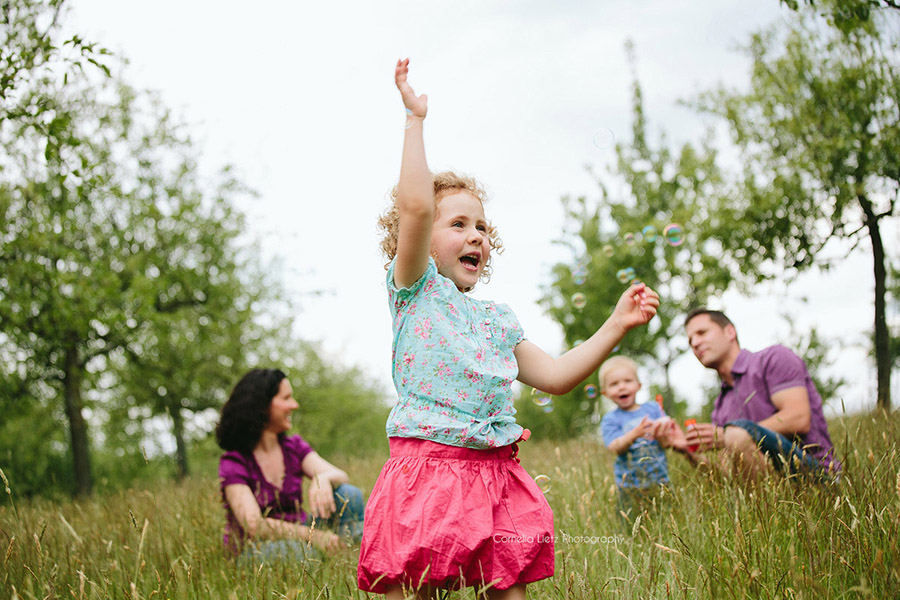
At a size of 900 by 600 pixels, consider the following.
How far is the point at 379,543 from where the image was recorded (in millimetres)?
2055

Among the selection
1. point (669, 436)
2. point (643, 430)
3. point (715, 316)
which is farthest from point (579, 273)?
point (715, 316)

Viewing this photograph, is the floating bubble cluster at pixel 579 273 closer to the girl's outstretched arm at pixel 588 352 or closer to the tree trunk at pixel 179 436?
the girl's outstretched arm at pixel 588 352

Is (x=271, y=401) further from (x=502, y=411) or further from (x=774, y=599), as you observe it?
(x=774, y=599)

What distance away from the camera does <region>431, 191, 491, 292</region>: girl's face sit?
2.34 meters

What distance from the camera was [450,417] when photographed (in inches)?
83.4

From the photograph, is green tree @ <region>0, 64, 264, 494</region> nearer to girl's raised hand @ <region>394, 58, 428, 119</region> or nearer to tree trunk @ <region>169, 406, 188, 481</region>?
tree trunk @ <region>169, 406, 188, 481</region>

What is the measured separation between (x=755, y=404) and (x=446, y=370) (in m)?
3.45

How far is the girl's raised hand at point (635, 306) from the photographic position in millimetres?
2238

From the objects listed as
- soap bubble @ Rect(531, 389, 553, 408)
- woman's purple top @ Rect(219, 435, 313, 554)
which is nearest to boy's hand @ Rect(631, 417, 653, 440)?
soap bubble @ Rect(531, 389, 553, 408)

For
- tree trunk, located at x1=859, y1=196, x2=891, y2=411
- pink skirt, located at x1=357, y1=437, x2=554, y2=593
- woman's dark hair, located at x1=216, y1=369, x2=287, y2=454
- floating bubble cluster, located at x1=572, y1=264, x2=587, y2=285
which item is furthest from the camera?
tree trunk, located at x1=859, y1=196, x2=891, y2=411

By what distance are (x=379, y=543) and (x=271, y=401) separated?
3213mm

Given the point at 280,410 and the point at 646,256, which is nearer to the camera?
the point at 280,410

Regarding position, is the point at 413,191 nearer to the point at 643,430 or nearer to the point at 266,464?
the point at 643,430

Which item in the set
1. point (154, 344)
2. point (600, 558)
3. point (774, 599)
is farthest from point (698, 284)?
point (774, 599)
